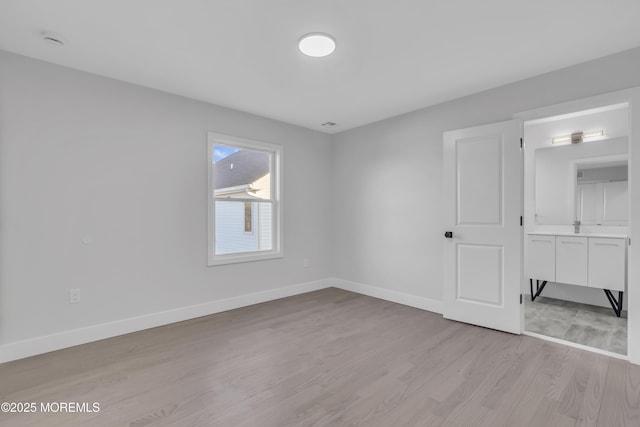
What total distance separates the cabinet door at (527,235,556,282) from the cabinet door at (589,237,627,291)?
376 millimetres

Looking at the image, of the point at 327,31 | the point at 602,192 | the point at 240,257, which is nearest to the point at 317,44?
the point at 327,31

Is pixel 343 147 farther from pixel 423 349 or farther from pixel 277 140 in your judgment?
pixel 423 349

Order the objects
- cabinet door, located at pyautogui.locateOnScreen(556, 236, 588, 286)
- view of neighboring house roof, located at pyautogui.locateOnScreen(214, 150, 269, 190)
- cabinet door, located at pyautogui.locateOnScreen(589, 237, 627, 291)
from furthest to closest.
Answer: view of neighboring house roof, located at pyautogui.locateOnScreen(214, 150, 269, 190)
cabinet door, located at pyautogui.locateOnScreen(556, 236, 588, 286)
cabinet door, located at pyautogui.locateOnScreen(589, 237, 627, 291)

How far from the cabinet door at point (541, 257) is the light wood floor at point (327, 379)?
4.97 ft

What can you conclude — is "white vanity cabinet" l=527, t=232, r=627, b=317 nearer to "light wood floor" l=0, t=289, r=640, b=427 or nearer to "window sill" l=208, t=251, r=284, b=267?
"light wood floor" l=0, t=289, r=640, b=427

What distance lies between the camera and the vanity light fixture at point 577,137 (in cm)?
380

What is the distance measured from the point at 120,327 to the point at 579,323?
15.8 ft

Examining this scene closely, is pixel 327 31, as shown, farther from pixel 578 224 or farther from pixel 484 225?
pixel 578 224

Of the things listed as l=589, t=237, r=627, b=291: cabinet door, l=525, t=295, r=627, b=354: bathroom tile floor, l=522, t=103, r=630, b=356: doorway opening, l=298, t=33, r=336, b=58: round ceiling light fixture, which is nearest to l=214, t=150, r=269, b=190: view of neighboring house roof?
l=298, t=33, r=336, b=58: round ceiling light fixture

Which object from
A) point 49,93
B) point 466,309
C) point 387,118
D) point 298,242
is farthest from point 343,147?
point 49,93

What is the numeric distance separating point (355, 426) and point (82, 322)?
8.69 ft

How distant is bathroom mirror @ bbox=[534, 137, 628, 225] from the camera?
3.76 m

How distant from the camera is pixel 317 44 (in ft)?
7.66

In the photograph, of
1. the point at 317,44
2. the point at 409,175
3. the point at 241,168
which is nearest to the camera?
the point at 317,44
